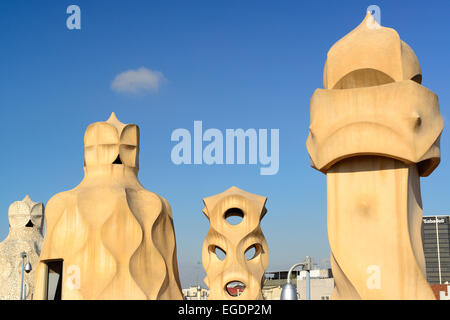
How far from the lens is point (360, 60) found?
42.4ft

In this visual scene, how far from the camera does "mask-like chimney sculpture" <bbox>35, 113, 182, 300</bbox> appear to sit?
57.8 ft

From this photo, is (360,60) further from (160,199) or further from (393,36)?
(160,199)

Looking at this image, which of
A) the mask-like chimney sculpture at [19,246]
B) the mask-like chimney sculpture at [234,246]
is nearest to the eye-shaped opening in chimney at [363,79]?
the mask-like chimney sculpture at [234,246]

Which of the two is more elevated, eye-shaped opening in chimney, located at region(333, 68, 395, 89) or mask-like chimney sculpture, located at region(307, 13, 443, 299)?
eye-shaped opening in chimney, located at region(333, 68, 395, 89)

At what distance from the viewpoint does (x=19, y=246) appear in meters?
33.2

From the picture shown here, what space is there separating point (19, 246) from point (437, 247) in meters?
80.7

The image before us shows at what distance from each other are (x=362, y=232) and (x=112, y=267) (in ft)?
28.5

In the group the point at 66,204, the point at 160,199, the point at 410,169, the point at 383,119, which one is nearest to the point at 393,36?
the point at 383,119

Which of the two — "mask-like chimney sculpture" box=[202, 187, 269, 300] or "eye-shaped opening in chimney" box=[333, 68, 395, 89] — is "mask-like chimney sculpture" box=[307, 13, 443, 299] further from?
"mask-like chimney sculpture" box=[202, 187, 269, 300]

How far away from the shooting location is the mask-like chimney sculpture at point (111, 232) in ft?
57.8

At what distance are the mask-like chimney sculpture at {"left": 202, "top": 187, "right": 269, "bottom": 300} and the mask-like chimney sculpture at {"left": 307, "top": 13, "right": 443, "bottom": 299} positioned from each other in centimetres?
1047

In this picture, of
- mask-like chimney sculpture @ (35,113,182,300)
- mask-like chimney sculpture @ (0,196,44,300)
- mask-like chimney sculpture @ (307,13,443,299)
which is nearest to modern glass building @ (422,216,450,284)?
mask-like chimney sculpture @ (0,196,44,300)

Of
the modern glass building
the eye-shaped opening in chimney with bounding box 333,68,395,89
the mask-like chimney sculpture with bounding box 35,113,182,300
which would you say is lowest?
the mask-like chimney sculpture with bounding box 35,113,182,300

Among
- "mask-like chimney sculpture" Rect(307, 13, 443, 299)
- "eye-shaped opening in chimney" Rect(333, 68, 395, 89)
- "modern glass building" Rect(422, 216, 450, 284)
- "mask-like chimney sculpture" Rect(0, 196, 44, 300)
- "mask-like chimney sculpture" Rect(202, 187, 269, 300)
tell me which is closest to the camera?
"mask-like chimney sculpture" Rect(307, 13, 443, 299)
